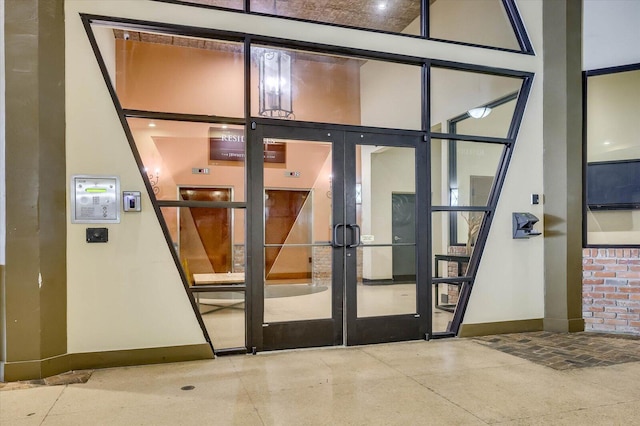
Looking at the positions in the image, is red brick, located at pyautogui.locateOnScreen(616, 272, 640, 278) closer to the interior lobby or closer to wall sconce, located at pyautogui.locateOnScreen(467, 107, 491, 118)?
the interior lobby

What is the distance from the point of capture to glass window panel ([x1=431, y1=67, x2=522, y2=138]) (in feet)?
18.0

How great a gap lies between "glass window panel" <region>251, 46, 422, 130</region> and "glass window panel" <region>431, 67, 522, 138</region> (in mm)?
474

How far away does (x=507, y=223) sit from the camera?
5043 mm

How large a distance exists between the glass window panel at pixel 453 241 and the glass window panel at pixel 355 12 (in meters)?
2.45

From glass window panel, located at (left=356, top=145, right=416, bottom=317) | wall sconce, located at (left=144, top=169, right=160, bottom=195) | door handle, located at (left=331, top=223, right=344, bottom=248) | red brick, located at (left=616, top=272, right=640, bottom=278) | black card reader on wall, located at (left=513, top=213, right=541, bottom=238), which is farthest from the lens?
black card reader on wall, located at (left=513, top=213, right=541, bottom=238)

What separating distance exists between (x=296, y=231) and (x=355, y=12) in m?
2.55

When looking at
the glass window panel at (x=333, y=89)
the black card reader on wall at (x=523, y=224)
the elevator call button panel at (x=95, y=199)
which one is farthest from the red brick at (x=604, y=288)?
the elevator call button panel at (x=95, y=199)

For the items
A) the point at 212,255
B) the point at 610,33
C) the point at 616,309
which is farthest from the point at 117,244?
the point at 610,33

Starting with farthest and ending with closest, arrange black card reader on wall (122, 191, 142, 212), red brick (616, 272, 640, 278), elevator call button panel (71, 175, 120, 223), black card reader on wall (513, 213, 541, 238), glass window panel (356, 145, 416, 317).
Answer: black card reader on wall (513, 213, 541, 238), red brick (616, 272, 640, 278), glass window panel (356, 145, 416, 317), black card reader on wall (122, 191, 142, 212), elevator call button panel (71, 175, 120, 223)

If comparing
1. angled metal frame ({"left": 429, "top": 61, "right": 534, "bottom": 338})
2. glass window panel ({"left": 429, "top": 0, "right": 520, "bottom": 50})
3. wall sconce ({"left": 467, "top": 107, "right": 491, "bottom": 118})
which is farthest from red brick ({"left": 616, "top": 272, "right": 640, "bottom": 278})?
glass window panel ({"left": 429, "top": 0, "right": 520, "bottom": 50})

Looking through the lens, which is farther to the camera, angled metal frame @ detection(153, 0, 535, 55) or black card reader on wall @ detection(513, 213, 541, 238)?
black card reader on wall @ detection(513, 213, 541, 238)

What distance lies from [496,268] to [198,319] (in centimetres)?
338

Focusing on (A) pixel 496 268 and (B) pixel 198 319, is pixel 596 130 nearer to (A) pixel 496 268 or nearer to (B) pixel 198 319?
(A) pixel 496 268

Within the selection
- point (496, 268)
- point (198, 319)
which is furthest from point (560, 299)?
point (198, 319)
